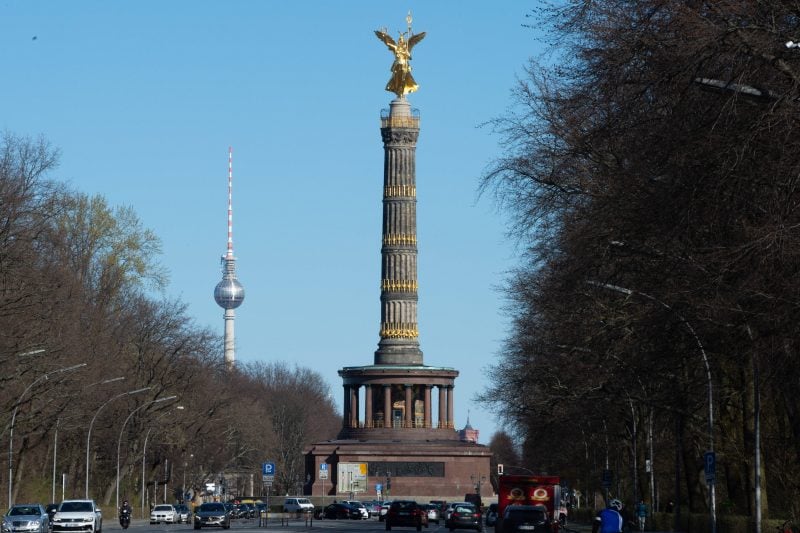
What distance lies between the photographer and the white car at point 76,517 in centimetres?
5369

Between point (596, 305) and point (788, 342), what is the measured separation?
17.2 metres

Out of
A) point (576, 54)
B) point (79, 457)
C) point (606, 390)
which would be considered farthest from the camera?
point (79, 457)

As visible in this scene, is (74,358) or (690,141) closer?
(690,141)

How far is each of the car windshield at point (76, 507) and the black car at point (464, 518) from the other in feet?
53.8

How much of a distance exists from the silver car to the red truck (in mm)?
15683

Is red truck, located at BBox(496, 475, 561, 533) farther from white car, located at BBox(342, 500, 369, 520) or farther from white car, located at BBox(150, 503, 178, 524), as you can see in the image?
white car, located at BBox(342, 500, 369, 520)

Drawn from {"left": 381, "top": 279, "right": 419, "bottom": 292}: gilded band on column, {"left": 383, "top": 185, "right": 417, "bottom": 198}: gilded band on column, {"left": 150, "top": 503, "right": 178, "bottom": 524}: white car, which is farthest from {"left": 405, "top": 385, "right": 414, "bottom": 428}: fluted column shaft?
{"left": 150, "top": 503, "right": 178, "bottom": 524}: white car

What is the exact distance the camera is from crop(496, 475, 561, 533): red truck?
57.7 meters

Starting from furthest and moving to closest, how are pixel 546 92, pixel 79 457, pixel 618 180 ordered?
1. pixel 79 457
2. pixel 546 92
3. pixel 618 180

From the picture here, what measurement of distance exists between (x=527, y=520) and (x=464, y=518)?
21885 millimetres

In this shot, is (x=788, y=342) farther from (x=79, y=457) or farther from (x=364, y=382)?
(x=364, y=382)

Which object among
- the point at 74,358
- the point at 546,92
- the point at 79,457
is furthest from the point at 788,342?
the point at 79,457

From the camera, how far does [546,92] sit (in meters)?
37.8

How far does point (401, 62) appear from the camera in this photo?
12512 cm
